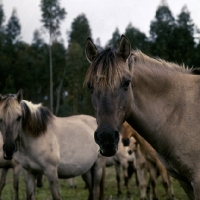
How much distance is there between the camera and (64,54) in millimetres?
36781

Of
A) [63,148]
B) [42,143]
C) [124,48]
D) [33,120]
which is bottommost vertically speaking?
[63,148]

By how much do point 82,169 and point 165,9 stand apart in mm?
31963

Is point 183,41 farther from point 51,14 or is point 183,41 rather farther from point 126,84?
point 126,84

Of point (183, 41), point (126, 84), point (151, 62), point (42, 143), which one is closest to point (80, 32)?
point (183, 41)

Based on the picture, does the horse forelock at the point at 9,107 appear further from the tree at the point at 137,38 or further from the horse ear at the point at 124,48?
the tree at the point at 137,38

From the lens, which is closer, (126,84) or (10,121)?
(126,84)

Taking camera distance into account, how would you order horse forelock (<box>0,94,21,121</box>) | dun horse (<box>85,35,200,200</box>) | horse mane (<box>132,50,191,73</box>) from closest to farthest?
dun horse (<box>85,35,200,200</box>), horse mane (<box>132,50,191,73</box>), horse forelock (<box>0,94,21,121</box>)

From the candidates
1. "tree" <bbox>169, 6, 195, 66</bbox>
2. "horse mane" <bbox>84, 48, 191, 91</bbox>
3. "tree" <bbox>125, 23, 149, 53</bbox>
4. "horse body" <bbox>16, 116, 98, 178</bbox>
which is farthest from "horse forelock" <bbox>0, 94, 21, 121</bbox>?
"tree" <bbox>125, 23, 149, 53</bbox>

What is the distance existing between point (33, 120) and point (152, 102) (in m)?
3.51

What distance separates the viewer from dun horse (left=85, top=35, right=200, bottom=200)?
335cm

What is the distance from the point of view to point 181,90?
3.92 meters

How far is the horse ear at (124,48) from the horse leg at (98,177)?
5145 mm

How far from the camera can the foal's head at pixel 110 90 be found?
312 cm

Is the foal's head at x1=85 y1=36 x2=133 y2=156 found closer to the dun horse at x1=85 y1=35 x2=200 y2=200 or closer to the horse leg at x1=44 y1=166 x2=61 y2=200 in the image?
the dun horse at x1=85 y1=35 x2=200 y2=200
